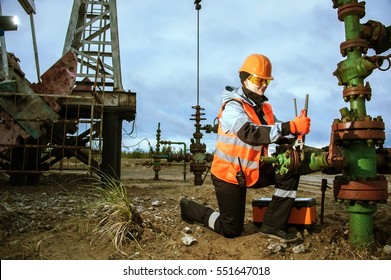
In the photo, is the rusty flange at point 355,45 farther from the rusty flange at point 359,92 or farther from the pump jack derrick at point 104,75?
the pump jack derrick at point 104,75

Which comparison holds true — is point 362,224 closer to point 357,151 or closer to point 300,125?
point 357,151

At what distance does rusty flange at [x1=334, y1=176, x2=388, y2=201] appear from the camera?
299 cm

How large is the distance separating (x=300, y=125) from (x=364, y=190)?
80cm

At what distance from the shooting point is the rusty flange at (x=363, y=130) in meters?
2.97

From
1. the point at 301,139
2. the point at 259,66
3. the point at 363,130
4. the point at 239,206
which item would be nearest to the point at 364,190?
the point at 363,130

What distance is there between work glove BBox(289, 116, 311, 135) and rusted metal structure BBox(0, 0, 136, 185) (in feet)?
12.6

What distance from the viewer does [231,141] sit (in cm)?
324

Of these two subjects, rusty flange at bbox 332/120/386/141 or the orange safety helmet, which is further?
the orange safety helmet

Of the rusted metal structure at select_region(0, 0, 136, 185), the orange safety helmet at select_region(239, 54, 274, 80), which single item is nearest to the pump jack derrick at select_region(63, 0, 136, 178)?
the rusted metal structure at select_region(0, 0, 136, 185)

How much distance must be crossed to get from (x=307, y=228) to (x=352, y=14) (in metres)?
1.97

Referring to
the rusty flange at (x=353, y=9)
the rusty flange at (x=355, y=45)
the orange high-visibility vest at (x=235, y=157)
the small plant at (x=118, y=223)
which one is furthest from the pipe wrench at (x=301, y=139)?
the small plant at (x=118, y=223)

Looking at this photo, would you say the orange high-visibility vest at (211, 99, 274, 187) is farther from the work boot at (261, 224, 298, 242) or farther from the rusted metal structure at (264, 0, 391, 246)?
the work boot at (261, 224, 298, 242)

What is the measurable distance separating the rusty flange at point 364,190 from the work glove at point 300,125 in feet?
2.11
